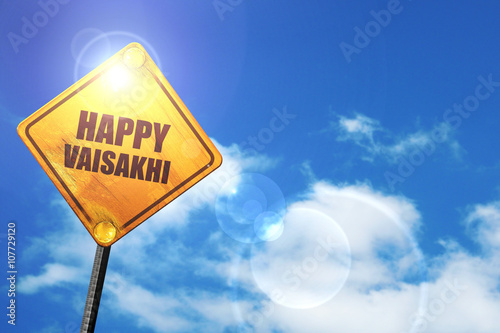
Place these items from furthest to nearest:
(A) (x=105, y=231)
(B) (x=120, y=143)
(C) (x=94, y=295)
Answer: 1. (B) (x=120, y=143)
2. (A) (x=105, y=231)
3. (C) (x=94, y=295)

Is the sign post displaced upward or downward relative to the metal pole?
upward

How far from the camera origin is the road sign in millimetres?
1931

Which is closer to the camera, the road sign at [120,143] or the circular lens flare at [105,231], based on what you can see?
the circular lens flare at [105,231]

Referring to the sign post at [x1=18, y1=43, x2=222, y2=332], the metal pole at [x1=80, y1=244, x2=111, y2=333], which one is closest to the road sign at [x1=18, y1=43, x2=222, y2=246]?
the sign post at [x1=18, y1=43, x2=222, y2=332]

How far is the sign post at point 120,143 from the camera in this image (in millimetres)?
1930

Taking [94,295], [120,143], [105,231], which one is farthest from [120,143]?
[94,295]

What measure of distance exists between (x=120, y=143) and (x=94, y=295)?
729mm

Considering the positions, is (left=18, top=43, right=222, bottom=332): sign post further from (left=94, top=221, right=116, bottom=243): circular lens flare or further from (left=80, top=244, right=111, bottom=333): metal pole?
(left=80, top=244, right=111, bottom=333): metal pole

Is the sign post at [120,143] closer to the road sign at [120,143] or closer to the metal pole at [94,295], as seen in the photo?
the road sign at [120,143]

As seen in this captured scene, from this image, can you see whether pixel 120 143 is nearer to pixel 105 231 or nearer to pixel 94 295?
pixel 105 231

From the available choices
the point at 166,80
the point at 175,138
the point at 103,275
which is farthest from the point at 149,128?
the point at 103,275

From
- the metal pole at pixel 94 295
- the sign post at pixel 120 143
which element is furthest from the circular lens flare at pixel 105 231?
the metal pole at pixel 94 295

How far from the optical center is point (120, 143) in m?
1.98

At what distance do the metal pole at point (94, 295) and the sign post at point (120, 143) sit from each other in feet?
0.61
